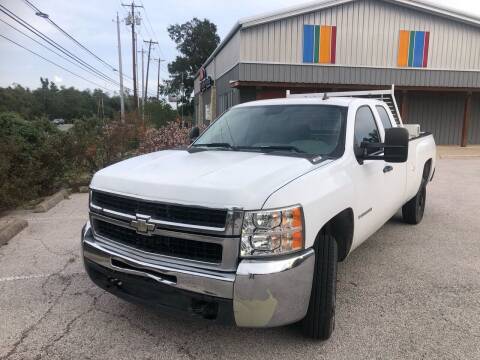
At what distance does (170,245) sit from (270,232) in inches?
27.4

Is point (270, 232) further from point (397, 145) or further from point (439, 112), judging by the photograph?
point (439, 112)

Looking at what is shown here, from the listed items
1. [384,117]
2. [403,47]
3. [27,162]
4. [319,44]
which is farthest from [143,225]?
[403,47]

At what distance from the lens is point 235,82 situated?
18625 millimetres

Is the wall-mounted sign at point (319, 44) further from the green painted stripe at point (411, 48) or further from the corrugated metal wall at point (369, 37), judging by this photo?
the green painted stripe at point (411, 48)

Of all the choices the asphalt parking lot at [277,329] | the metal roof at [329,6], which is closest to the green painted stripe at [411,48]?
the metal roof at [329,6]

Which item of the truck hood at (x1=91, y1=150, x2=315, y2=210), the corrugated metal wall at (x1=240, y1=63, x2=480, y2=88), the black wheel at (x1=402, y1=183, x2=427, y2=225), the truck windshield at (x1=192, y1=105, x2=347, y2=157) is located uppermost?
the corrugated metal wall at (x1=240, y1=63, x2=480, y2=88)

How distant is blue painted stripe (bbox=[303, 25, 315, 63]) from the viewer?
61.8 feet

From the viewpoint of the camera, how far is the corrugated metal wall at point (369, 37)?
61.1 ft

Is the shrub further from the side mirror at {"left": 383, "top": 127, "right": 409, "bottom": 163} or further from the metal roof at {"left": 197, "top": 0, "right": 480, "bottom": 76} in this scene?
the metal roof at {"left": 197, "top": 0, "right": 480, "bottom": 76}

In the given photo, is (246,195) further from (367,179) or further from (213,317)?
(367,179)

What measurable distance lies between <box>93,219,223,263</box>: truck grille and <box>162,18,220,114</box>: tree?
58760mm

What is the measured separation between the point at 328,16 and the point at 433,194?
42.0 feet

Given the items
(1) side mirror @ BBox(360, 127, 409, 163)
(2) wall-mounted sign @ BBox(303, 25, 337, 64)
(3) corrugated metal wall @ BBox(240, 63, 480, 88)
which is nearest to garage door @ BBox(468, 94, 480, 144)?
(3) corrugated metal wall @ BBox(240, 63, 480, 88)

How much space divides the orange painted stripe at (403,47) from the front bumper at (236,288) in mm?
19409
